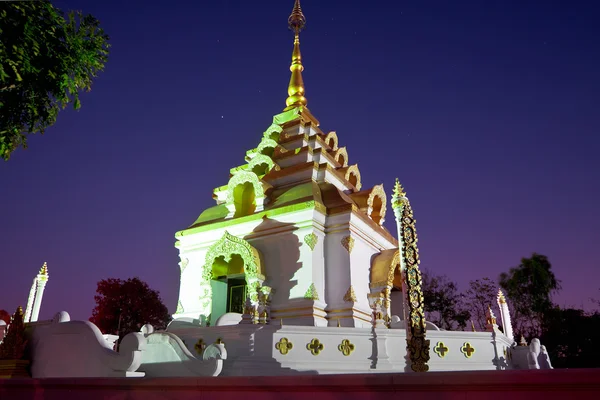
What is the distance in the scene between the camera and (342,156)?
878 inches

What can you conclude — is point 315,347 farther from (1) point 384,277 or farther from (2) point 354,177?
(2) point 354,177

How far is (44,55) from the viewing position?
990 centimetres

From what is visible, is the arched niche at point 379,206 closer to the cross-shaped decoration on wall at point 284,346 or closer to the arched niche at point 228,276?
the arched niche at point 228,276

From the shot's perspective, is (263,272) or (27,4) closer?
(27,4)

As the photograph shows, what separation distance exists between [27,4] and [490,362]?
47.5 ft

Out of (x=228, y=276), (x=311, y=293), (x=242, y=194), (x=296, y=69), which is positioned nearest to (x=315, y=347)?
(x=311, y=293)

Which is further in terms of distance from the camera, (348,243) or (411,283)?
(348,243)

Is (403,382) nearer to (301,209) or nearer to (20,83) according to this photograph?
(20,83)

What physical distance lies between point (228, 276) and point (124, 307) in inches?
914

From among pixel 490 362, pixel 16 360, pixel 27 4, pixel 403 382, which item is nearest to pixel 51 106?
pixel 27 4

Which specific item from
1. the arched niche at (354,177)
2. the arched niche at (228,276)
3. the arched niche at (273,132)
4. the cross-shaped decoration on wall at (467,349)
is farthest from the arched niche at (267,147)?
the cross-shaped decoration on wall at (467,349)

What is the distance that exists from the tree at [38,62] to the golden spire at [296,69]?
47.1 ft

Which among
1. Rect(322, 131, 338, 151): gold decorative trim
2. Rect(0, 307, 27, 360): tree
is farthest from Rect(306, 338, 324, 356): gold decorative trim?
Rect(322, 131, 338, 151): gold decorative trim

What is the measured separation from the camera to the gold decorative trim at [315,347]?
10.9 meters
